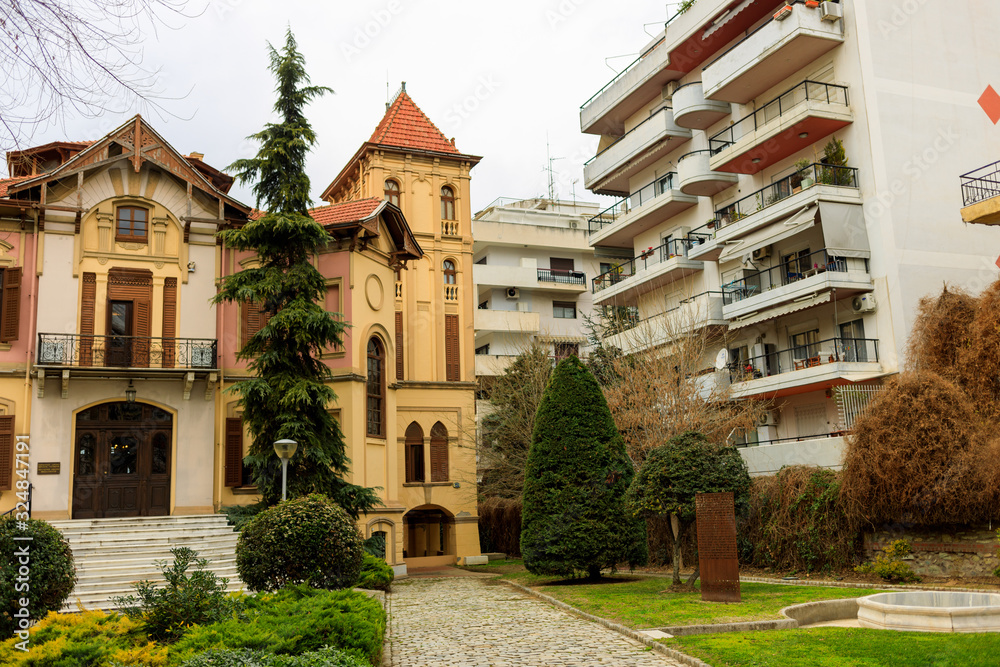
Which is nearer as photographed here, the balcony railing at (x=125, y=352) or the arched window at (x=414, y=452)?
the balcony railing at (x=125, y=352)

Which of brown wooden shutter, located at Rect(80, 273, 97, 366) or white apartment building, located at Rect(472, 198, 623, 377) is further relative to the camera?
white apartment building, located at Rect(472, 198, 623, 377)

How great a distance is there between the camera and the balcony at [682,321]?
29.2 m

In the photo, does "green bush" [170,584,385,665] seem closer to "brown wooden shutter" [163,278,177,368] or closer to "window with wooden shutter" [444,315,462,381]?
"brown wooden shutter" [163,278,177,368]

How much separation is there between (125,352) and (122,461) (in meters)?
3.19

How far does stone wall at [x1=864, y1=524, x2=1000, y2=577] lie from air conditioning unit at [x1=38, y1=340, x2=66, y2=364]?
72.4 ft

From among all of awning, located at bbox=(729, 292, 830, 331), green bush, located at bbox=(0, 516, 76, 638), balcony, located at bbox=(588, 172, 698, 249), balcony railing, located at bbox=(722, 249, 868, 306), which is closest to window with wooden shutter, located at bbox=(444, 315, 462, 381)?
balcony, located at bbox=(588, 172, 698, 249)

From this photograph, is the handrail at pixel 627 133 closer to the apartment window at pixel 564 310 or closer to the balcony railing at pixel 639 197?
the balcony railing at pixel 639 197

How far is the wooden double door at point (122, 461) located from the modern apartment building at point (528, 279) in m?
21.5

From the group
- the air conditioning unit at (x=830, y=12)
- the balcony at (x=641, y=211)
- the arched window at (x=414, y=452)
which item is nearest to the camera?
the air conditioning unit at (x=830, y=12)

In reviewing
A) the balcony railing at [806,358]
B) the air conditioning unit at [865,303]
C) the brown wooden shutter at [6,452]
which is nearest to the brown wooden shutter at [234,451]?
the brown wooden shutter at [6,452]

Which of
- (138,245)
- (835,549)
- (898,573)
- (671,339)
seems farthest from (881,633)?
(138,245)

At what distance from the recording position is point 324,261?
27.6m

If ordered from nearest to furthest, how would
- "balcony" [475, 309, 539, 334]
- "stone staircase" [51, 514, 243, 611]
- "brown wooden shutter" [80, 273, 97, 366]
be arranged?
"stone staircase" [51, 514, 243, 611], "brown wooden shutter" [80, 273, 97, 366], "balcony" [475, 309, 539, 334]

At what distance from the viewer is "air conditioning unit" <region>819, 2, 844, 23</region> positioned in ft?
85.7
